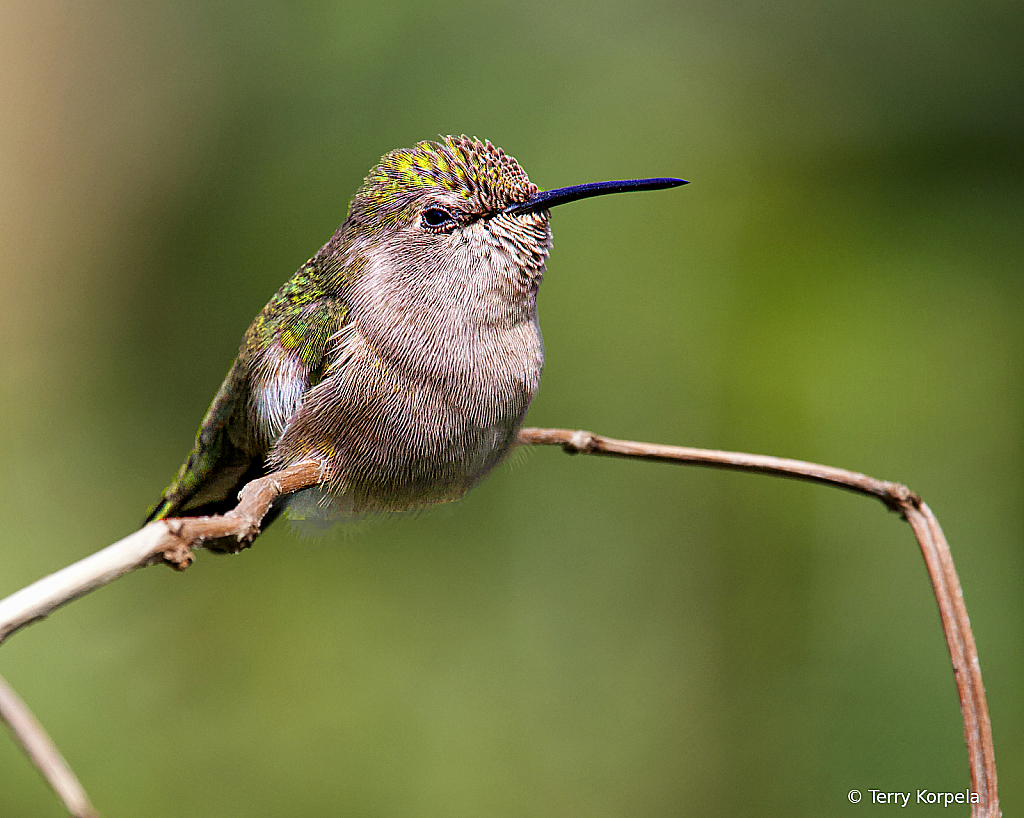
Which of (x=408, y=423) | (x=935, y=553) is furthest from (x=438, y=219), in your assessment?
(x=935, y=553)

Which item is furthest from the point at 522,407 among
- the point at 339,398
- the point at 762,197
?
the point at 762,197

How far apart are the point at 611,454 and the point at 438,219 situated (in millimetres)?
460

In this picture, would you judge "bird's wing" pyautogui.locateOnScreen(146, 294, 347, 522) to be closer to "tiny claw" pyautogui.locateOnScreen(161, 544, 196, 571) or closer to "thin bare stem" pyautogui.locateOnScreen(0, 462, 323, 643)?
"thin bare stem" pyautogui.locateOnScreen(0, 462, 323, 643)

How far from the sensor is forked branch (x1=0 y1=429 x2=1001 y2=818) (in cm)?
73

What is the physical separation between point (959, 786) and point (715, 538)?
1.32 m

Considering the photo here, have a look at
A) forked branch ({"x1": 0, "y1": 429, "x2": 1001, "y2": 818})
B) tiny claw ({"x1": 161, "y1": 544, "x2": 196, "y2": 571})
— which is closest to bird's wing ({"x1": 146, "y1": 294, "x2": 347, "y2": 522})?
forked branch ({"x1": 0, "y1": 429, "x2": 1001, "y2": 818})

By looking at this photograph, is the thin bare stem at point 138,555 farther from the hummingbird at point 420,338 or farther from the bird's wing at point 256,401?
the bird's wing at point 256,401

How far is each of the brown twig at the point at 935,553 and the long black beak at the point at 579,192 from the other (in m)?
0.38

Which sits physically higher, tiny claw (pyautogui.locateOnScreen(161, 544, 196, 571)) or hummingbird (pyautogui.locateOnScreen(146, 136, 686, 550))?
hummingbird (pyautogui.locateOnScreen(146, 136, 686, 550))

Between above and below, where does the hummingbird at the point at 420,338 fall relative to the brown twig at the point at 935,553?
above

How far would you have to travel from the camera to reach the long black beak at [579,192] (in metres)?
1.20

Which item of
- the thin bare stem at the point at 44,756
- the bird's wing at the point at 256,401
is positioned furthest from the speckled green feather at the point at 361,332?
the thin bare stem at the point at 44,756

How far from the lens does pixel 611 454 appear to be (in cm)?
150

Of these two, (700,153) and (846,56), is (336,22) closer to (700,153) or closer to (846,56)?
(700,153)
